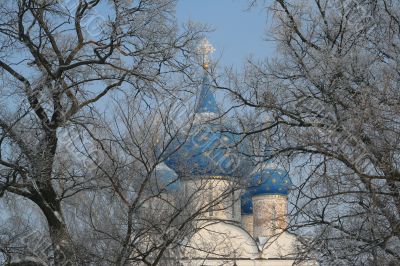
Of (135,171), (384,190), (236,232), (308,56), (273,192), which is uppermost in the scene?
(273,192)

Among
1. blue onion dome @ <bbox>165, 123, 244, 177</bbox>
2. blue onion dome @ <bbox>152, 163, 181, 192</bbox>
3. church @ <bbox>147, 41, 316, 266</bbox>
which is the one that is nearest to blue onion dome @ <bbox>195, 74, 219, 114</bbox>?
church @ <bbox>147, 41, 316, 266</bbox>

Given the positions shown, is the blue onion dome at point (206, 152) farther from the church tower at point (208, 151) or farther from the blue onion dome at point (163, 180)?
the blue onion dome at point (163, 180)

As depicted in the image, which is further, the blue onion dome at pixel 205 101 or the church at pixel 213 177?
the blue onion dome at pixel 205 101

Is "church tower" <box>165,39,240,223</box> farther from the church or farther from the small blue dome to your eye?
the small blue dome

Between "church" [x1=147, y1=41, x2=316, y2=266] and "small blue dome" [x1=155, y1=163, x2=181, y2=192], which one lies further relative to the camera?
"small blue dome" [x1=155, y1=163, x2=181, y2=192]

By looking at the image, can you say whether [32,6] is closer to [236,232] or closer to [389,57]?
[389,57]

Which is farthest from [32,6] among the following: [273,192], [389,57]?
[273,192]

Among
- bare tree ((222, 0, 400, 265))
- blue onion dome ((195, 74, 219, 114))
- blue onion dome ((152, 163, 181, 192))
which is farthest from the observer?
blue onion dome ((195, 74, 219, 114))

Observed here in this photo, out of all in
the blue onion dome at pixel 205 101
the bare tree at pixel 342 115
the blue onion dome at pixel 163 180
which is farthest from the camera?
the blue onion dome at pixel 205 101

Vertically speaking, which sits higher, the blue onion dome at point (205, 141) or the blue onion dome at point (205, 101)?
the blue onion dome at point (205, 101)

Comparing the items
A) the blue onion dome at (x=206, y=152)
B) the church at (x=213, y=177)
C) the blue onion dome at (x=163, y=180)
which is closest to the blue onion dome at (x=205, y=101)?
the church at (x=213, y=177)

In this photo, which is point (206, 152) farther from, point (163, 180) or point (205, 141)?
point (163, 180)

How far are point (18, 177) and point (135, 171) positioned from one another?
201cm

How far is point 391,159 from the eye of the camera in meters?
6.35
